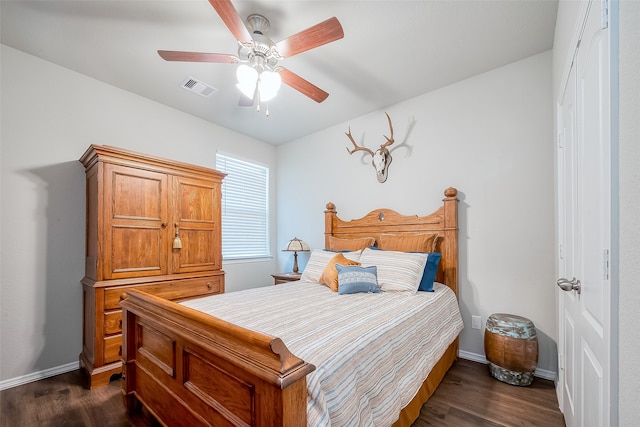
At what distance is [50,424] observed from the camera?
5.78 feet

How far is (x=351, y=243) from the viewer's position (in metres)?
3.30

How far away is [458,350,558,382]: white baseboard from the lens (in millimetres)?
2222

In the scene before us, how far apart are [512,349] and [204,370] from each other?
2.20 meters

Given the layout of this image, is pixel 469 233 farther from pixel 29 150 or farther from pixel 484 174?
pixel 29 150

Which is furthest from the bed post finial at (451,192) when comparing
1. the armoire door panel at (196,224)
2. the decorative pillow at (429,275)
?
the armoire door panel at (196,224)

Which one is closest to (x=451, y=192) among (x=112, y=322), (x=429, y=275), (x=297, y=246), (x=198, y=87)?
(x=429, y=275)

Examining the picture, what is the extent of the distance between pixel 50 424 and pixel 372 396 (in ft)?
6.89

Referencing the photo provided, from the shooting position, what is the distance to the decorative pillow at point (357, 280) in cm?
228

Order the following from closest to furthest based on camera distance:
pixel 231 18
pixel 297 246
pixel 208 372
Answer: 1. pixel 208 372
2. pixel 231 18
3. pixel 297 246

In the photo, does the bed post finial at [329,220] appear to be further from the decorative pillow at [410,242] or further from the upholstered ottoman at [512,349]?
the upholstered ottoman at [512,349]

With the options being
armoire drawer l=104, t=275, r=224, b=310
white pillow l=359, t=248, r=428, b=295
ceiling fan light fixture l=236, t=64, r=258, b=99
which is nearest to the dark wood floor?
armoire drawer l=104, t=275, r=224, b=310

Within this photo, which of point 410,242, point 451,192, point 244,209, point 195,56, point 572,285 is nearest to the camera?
point 572,285

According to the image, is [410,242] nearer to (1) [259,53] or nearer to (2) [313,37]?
(2) [313,37]

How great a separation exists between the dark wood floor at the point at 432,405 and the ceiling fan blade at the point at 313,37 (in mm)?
2430
